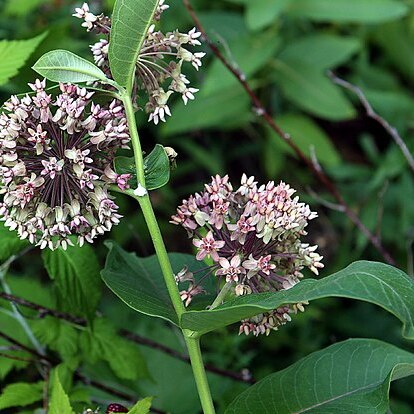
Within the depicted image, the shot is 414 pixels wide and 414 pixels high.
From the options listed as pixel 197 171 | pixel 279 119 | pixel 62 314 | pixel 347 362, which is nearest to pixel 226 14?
pixel 279 119

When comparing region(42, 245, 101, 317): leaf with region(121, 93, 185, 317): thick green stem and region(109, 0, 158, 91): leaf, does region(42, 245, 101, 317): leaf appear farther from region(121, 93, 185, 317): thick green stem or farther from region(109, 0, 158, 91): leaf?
region(109, 0, 158, 91): leaf

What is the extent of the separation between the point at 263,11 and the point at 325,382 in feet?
5.93

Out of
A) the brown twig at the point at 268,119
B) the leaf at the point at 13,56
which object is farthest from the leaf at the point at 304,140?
the leaf at the point at 13,56

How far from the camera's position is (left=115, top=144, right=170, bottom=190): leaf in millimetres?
1328

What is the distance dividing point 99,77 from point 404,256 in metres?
2.32

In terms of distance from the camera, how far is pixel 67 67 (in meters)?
1.23

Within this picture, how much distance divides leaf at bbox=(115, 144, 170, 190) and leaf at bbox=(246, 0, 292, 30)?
5.02 ft

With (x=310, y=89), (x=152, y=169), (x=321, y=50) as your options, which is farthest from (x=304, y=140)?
(x=152, y=169)

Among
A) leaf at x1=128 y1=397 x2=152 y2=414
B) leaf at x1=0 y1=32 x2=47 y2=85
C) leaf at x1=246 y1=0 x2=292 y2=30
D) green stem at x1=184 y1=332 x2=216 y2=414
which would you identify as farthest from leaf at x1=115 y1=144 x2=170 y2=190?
leaf at x1=246 y1=0 x2=292 y2=30

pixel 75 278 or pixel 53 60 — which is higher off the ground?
pixel 53 60

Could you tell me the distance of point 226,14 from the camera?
3277 mm

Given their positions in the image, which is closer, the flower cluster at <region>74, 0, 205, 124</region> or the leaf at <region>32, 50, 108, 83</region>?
the leaf at <region>32, 50, 108, 83</region>

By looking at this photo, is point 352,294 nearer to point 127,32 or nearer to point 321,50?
point 127,32

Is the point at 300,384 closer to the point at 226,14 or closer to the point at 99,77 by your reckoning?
the point at 99,77
